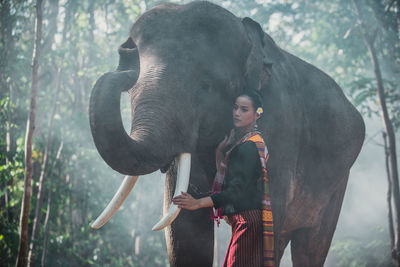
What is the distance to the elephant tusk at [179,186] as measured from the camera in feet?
6.23

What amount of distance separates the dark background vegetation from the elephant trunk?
11.6 feet

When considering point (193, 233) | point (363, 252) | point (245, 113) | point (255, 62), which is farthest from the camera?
point (363, 252)

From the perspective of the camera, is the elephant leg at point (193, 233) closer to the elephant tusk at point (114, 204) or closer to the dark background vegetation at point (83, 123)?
the elephant tusk at point (114, 204)

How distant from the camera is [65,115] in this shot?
9164mm

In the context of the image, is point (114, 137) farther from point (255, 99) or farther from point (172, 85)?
point (255, 99)

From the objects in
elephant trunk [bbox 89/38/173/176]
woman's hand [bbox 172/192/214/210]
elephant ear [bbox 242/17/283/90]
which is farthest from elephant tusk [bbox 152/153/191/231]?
elephant ear [bbox 242/17/283/90]

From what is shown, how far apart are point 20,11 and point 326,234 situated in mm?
5965

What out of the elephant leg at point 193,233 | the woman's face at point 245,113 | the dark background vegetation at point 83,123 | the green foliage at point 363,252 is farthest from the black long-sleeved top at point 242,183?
the green foliage at point 363,252

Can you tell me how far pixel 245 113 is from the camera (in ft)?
7.20

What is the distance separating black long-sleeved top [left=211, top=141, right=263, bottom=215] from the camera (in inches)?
75.7

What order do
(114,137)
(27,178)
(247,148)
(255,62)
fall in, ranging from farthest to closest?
(27,178), (255,62), (247,148), (114,137)

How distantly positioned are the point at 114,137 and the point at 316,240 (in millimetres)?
2977

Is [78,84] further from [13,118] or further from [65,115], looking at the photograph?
[13,118]

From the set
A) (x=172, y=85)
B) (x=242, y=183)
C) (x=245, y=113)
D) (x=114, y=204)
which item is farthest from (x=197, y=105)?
(x=114, y=204)
